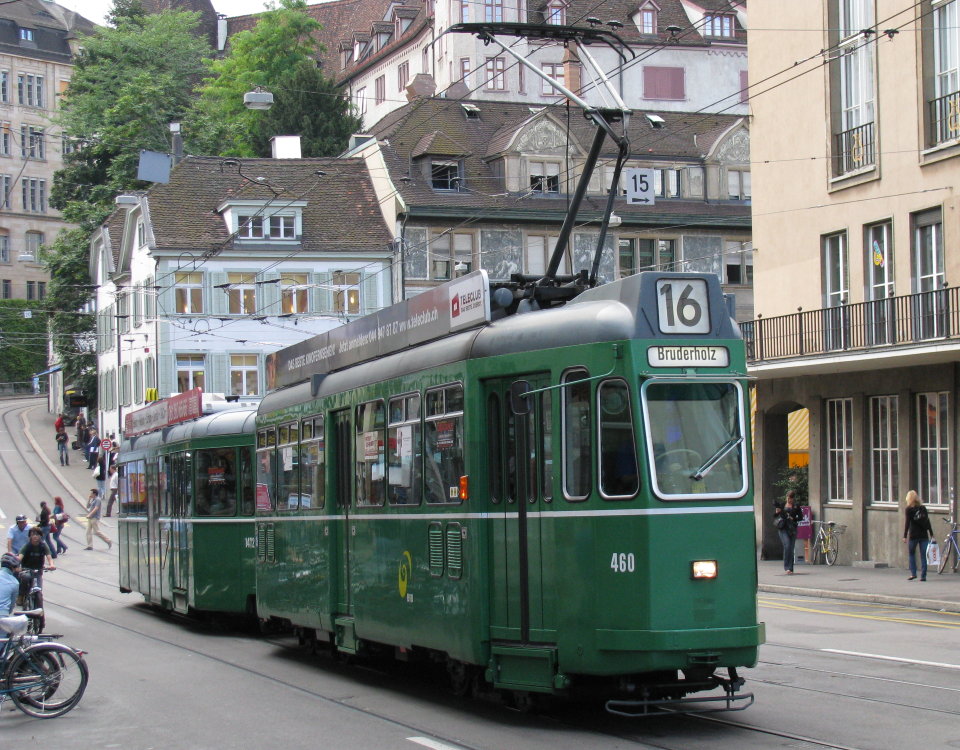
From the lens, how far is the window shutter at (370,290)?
182 ft

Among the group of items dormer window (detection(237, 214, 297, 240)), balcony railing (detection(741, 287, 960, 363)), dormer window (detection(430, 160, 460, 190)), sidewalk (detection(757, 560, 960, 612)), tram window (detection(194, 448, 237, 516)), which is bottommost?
sidewalk (detection(757, 560, 960, 612))

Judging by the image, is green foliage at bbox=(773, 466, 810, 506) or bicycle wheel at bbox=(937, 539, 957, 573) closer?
bicycle wheel at bbox=(937, 539, 957, 573)

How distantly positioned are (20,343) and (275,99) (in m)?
40.0

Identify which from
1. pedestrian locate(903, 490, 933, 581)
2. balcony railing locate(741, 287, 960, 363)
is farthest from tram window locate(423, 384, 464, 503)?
balcony railing locate(741, 287, 960, 363)

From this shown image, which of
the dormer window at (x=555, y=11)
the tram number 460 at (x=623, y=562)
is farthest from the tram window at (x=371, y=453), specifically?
the dormer window at (x=555, y=11)

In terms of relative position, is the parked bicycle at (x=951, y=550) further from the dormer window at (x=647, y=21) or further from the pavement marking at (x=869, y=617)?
the dormer window at (x=647, y=21)

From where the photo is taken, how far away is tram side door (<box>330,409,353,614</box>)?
47.6 ft

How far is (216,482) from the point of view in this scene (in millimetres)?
20297

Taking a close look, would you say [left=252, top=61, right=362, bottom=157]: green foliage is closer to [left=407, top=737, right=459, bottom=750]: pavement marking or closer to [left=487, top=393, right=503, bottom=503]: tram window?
[left=487, top=393, right=503, bottom=503]: tram window

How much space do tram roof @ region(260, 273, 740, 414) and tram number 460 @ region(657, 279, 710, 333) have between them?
6 centimetres

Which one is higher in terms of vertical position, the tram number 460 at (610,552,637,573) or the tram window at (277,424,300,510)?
the tram window at (277,424,300,510)

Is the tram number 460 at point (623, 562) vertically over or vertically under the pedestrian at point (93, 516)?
over

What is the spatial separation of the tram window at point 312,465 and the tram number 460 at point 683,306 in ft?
18.3

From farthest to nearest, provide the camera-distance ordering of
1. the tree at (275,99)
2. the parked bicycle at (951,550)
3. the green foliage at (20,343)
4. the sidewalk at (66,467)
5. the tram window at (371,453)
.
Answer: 1. the green foliage at (20,343)
2. the tree at (275,99)
3. the sidewalk at (66,467)
4. the parked bicycle at (951,550)
5. the tram window at (371,453)
